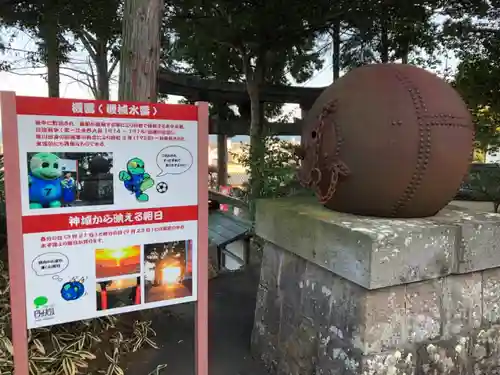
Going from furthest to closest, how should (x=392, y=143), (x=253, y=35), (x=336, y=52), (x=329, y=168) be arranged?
(x=336, y=52) < (x=253, y=35) < (x=329, y=168) < (x=392, y=143)

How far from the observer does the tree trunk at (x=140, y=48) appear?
2.94 meters

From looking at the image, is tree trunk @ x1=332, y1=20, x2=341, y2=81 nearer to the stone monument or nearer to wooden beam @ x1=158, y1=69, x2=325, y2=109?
wooden beam @ x1=158, y1=69, x2=325, y2=109

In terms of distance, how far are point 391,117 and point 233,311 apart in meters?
2.40

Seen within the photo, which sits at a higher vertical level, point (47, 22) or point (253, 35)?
point (253, 35)

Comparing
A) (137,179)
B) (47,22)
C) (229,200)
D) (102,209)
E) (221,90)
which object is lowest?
(229,200)

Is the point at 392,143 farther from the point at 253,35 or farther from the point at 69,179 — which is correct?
the point at 253,35

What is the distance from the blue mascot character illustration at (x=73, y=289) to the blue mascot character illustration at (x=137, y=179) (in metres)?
0.47

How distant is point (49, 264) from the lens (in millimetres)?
1914

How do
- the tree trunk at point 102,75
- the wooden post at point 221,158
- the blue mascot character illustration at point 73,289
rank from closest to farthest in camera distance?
the blue mascot character illustration at point 73,289 → the tree trunk at point 102,75 → the wooden post at point 221,158

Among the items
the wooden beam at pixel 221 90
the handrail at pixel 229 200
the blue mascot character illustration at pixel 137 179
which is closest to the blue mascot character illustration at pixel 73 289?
the blue mascot character illustration at pixel 137 179

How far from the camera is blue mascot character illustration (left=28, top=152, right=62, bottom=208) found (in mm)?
1864

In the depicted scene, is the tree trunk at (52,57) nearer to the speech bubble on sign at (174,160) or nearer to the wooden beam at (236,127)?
the wooden beam at (236,127)

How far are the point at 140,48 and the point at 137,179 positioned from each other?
1.29 meters

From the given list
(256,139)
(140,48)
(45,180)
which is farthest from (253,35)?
(45,180)
